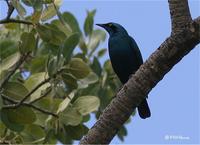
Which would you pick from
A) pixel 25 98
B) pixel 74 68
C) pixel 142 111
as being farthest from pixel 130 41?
pixel 25 98

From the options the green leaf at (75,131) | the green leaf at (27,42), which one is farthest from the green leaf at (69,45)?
the green leaf at (75,131)

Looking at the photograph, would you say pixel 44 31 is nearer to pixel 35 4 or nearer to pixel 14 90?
pixel 35 4

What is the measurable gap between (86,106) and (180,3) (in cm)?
133

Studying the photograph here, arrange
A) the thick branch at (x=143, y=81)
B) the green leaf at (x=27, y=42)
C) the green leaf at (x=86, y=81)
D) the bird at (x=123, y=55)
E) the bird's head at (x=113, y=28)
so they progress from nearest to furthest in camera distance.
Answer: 1. the thick branch at (x=143, y=81)
2. the green leaf at (x=27, y=42)
3. the green leaf at (x=86, y=81)
4. the bird at (x=123, y=55)
5. the bird's head at (x=113, y=28)

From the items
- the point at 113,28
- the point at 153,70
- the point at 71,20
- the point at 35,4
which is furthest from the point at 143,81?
the point at 113,28

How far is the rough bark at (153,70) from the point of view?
10.6 feet

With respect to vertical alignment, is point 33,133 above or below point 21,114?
below

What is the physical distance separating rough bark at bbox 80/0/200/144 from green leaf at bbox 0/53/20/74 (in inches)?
45.6

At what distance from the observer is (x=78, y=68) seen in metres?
4.41

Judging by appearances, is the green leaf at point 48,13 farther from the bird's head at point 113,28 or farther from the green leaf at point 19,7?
the bird's head at point 113,28

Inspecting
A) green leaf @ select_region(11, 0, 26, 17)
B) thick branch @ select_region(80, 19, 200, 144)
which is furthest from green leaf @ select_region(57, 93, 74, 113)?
thick branch @ select_region(80, 19, 200, 144)

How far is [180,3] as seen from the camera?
3.40m

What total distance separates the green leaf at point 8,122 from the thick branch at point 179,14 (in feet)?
4.64

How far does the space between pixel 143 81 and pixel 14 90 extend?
1240 millimetres
